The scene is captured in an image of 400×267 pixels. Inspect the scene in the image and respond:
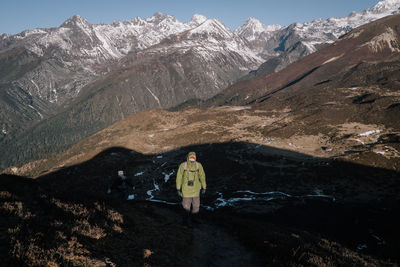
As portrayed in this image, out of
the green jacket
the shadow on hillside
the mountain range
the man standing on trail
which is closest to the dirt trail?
the mountain range

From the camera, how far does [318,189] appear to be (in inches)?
1811

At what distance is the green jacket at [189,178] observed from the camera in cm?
1605

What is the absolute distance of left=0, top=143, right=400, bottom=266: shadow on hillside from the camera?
1105cm

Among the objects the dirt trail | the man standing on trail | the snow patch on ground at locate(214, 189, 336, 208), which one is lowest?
the snow patch on ground at locate(214, 189, 336, 208)

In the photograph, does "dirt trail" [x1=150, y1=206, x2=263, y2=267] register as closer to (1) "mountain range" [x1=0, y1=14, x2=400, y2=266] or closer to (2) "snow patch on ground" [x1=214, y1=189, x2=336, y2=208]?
(1) "mountain range" [x1=0, y1=14, x2=400, y2=266]

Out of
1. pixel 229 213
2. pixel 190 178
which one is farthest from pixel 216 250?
pixel 229 213

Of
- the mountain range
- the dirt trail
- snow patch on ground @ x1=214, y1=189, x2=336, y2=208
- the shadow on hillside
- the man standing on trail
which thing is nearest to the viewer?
the shadow on hillside

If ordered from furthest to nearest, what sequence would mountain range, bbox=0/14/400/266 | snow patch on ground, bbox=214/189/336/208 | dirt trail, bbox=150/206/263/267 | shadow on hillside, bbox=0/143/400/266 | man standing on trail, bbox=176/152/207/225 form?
1. snow patch on ground, bbox=214/189/336/208
2. man standing on trail, bbox=176/152/207/225
3. dirt trail, bbox=150/206/263/267
4. mountain range, bbox=0/14/400/266
5. shadow on hillside, bbox=0/143/400/266

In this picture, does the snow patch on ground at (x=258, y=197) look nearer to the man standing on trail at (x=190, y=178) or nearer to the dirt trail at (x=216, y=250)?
the dirt trail at (x=216, y=250)

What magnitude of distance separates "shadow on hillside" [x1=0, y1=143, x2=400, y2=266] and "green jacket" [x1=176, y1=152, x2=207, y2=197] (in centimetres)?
267

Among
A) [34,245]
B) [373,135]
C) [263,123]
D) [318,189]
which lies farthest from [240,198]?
[263,123]

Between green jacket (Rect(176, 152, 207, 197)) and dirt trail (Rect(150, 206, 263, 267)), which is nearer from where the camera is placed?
dirt trail (Rect(150, 206, 263, 267))

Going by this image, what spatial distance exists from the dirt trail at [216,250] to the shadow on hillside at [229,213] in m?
0.57

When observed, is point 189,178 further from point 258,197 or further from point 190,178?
point 258,197
